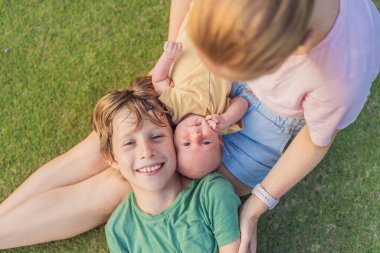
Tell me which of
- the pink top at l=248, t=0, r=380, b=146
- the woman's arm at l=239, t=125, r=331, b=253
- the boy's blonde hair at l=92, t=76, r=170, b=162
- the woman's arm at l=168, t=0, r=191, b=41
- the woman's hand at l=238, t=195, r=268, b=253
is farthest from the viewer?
the woman's arm at l=168, t=0, r=191, b=41

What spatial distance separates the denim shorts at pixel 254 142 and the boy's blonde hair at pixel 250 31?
97 centimetres

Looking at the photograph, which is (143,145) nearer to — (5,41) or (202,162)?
(202,162)

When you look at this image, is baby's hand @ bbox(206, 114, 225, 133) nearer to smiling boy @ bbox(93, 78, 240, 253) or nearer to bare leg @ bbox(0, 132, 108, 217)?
smiling boy @ bbox(93, 78, 240, 253)

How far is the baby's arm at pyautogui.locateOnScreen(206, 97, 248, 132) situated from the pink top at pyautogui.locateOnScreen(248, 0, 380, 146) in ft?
1.41

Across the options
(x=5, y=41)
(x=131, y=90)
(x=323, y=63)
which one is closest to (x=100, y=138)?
(x=131, y=90)

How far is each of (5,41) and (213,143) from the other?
4.87 feet

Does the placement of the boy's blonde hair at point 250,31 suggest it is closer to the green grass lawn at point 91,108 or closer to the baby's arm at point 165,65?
the baby's arm at point 165,65

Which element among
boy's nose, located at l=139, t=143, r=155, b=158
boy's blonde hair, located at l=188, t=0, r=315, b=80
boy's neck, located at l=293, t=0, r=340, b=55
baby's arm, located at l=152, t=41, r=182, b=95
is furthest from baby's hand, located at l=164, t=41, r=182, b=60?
boy's blonde hair, located at l=188, t=0, r=315, b=80

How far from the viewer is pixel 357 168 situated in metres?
2.57

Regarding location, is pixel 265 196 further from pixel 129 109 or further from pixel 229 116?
pixel 129 109

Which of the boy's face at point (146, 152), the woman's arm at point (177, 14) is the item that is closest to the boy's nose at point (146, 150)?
the boy's face at point (146, 152)

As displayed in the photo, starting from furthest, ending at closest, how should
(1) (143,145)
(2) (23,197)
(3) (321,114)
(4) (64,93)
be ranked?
(4) (64,93) → (2) (23,197) → (1) (143,145) → (3) (321,114)

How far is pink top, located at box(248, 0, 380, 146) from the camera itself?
59.5 inches

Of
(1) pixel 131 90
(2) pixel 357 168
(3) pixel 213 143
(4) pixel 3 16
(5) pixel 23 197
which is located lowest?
(2) pixel 357 168
